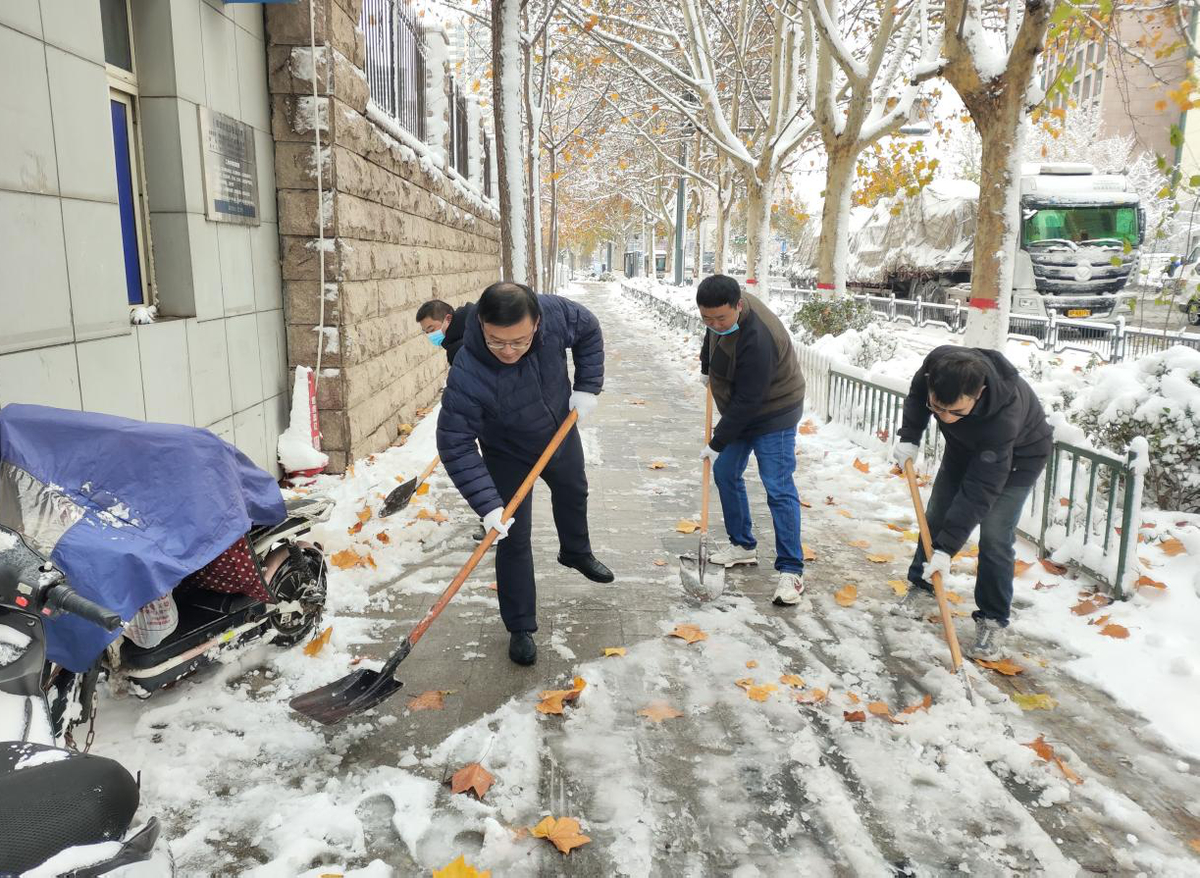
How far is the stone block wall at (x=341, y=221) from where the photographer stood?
22.8 feet

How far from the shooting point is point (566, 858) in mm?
2836

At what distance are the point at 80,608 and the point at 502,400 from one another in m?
2.13

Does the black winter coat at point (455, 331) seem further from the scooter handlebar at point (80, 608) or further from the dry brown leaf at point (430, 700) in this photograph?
the scooter handlebar at point (80, 608)

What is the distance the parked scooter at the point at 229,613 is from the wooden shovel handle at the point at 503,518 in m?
0.65

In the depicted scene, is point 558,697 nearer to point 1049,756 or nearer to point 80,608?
point 1049,756

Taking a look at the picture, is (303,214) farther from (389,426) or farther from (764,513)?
(764,513)

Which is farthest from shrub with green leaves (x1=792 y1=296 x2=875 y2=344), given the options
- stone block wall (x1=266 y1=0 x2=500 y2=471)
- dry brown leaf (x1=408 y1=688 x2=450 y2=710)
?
dry brown leaf (x1=408 y1=688 x2=450 y2=710)

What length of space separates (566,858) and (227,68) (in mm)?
5880

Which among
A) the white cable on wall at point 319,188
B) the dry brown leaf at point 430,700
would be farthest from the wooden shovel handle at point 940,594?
the white cable on wall at point 319,188

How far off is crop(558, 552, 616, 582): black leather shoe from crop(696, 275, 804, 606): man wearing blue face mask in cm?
102

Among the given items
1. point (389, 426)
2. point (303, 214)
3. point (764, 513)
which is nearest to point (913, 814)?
point (764, 513)

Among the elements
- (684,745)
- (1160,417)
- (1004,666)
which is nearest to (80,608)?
(684,745)

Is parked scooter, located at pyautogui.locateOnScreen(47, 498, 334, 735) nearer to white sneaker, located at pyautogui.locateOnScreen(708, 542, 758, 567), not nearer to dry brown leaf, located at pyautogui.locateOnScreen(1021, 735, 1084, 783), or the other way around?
white sneaker, located at pyautogui.locateOnScreen(708, 542, 758, 567)

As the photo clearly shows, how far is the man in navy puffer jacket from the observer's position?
150 inches
